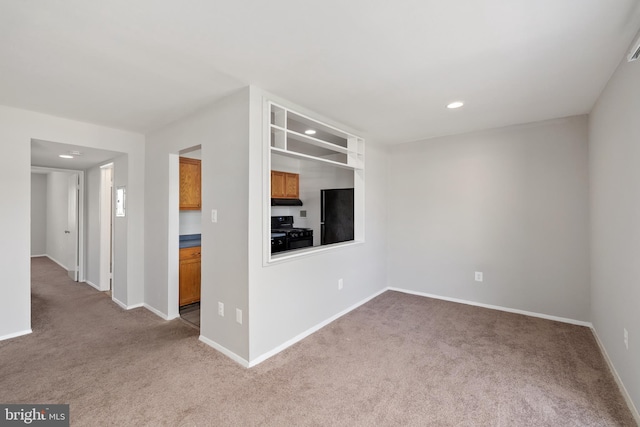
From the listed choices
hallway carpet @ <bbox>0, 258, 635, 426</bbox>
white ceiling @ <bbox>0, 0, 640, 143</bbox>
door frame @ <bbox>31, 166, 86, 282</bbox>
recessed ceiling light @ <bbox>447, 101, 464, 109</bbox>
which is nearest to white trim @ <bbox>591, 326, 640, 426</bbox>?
hallway carpet @ <bbox>0, 258, 635, 426</bbox>

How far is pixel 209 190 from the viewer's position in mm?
2793

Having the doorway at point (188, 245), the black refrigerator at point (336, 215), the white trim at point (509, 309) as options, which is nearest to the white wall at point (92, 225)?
the doorway at point (188, 245)

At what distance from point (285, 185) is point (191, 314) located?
269cm

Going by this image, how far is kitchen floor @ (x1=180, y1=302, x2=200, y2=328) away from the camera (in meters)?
3.40

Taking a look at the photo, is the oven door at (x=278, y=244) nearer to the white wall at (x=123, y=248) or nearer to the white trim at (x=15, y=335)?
the white wall at (x=123, y=248)

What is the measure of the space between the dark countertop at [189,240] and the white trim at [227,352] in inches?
56.6

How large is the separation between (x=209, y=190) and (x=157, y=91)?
95cm

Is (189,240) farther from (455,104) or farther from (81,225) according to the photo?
(455,104)

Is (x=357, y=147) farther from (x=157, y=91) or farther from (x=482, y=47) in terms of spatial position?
(x=157, y=91)

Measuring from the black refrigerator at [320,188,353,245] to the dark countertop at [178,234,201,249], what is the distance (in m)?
2.18

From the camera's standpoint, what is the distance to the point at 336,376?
2266mm

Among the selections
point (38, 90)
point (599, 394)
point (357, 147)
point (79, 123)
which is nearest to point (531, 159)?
point (357, 147)

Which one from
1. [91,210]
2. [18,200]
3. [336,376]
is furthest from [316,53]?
[91,210]

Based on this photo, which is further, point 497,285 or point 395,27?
point 497,285
